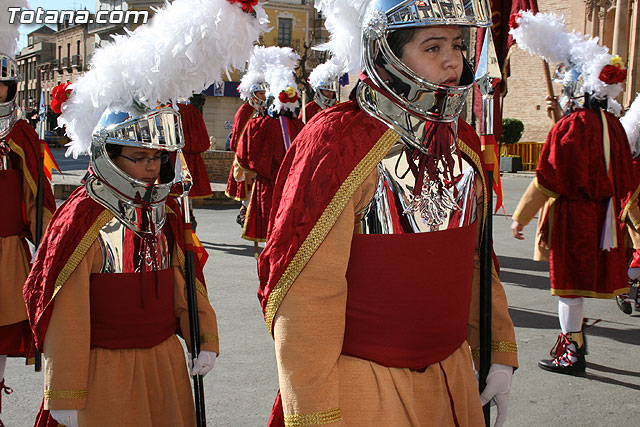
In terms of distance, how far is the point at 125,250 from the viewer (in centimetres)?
298

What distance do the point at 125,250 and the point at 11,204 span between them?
1742 mm

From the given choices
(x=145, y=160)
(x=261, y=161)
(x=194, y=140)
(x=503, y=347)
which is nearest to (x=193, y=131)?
(x=194, y=140)

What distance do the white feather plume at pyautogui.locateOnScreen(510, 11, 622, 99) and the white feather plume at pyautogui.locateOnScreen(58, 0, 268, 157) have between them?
124 inches

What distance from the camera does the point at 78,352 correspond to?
2.76m

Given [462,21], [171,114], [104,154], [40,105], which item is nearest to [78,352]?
[104,154]

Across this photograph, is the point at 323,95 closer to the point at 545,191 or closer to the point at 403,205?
the point at 545,191

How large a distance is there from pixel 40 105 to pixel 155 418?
3.36m

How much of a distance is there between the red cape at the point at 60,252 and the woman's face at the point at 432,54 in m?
1.53

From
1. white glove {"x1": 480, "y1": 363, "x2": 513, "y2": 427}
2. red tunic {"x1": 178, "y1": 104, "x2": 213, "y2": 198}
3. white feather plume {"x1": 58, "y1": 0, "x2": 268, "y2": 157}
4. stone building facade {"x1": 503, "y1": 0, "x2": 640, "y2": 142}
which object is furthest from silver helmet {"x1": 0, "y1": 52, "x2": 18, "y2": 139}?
stone building facade {"x1": 503, "y1": 0, "x2": 640, "y2": 142}

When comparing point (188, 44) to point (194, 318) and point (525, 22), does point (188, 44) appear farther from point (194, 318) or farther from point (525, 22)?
point (525, 22)

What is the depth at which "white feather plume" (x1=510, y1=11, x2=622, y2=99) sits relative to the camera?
5402mm

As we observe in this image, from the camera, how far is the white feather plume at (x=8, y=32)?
183 inches

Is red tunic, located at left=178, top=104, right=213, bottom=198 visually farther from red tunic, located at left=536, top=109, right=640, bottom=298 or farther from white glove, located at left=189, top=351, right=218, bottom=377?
white glove, located at left=189, top=351, right=218, bottom=377

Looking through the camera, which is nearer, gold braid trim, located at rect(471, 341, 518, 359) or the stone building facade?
gold braid trim, located at rect(471, 341, 518, 359)
